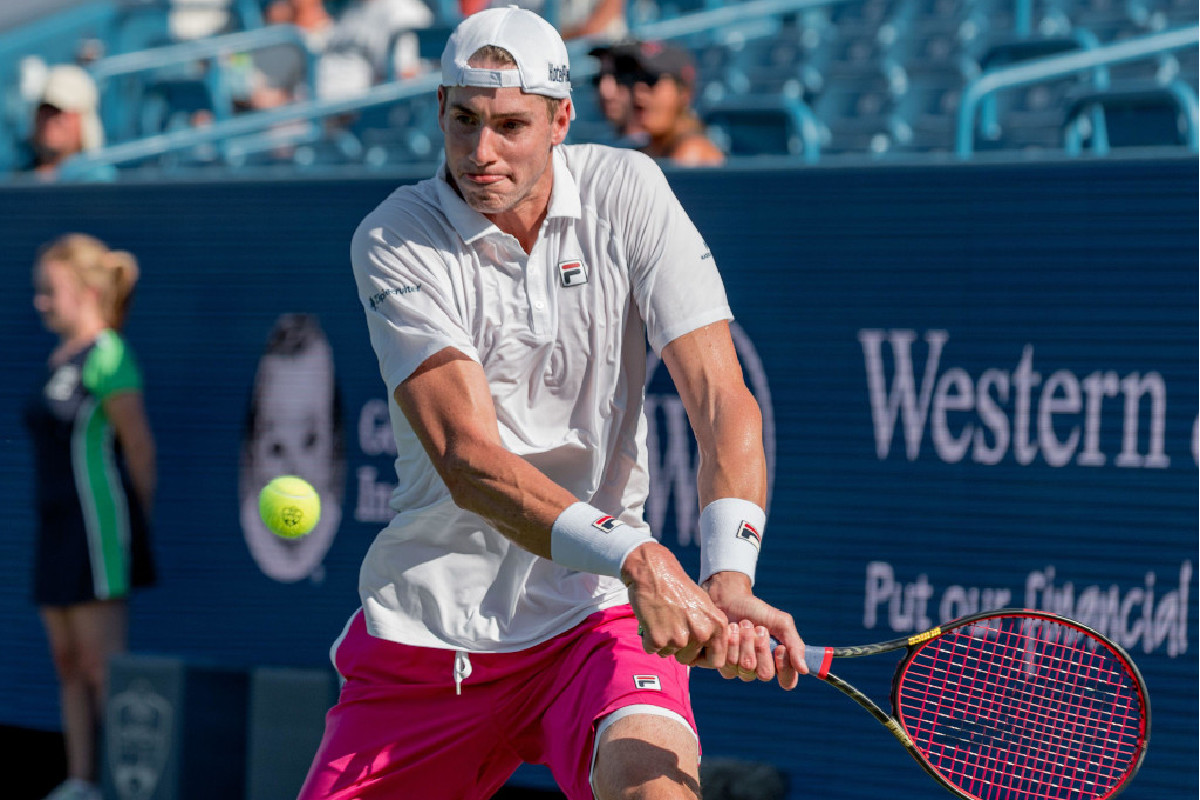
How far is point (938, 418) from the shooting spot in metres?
4.52

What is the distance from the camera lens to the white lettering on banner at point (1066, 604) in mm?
4266

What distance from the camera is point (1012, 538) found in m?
4.43

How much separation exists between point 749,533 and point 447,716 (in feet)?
2.38

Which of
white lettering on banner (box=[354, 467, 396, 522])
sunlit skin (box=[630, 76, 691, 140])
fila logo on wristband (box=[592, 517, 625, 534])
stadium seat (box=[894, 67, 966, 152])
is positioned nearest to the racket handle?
fila logo on wristband (box=[592, 517, 625, 534])

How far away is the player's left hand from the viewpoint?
2.56m

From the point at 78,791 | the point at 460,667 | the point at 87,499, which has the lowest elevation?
the point at 78,791

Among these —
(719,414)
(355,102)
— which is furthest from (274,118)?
(719,414)

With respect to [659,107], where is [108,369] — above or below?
below

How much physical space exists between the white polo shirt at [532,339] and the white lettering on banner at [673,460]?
67.9 inches

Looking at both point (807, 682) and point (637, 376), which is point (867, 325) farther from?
point (637, 376)

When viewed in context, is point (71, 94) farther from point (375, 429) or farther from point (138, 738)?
point (138, 738)

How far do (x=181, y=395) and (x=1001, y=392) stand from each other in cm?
287

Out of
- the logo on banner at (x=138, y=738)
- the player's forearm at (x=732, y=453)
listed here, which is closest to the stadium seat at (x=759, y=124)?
the logo on banner at (x=138, y=738)

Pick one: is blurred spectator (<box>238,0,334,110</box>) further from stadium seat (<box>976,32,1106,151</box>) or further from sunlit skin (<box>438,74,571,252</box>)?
sunlit skin (<box>438,74,571,252</box>)
